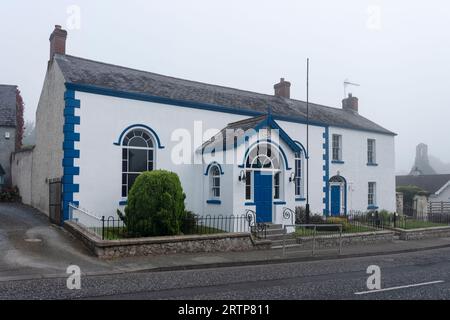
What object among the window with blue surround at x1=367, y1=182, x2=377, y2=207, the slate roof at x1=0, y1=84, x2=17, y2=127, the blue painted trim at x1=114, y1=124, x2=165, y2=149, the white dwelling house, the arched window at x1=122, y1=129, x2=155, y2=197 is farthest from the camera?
the slate roof at x1=0, y1=84, x2=17, y2=127

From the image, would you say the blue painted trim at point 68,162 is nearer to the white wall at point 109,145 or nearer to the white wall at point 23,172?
the white wall at point 109,145

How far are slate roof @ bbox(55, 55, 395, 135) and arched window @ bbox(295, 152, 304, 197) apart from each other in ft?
7.32

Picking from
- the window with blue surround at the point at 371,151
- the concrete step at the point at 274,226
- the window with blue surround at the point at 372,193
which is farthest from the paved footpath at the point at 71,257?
the window with blue surround at the point at 371,151

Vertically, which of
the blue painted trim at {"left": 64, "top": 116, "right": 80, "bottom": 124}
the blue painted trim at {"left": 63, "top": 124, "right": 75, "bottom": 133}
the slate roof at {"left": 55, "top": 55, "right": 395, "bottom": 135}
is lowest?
the blue painted trim at {"left": 63, "top": 124, "right": 75, "bottom": 133}

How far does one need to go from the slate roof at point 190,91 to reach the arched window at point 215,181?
3.56m

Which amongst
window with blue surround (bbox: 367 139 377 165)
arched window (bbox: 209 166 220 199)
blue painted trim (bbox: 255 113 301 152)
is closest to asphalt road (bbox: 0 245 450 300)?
arched window (bbox: 209 166 220 199)

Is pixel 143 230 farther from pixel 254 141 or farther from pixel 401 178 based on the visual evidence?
pixel 401 178

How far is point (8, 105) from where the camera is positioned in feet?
98.1

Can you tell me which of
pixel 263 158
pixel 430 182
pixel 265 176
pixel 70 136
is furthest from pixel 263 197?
pixel 430 182

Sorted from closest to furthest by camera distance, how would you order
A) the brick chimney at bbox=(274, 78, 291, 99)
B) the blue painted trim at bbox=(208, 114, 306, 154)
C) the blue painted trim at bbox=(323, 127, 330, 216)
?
the blue painted trim at bbox=(208, 114, 306, 154) → the blue painted trim at bbox=(323, 127, 330, 216) → the brick chimney at bbox=(274, 78, 291, 99)

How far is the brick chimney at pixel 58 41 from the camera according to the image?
1886cm

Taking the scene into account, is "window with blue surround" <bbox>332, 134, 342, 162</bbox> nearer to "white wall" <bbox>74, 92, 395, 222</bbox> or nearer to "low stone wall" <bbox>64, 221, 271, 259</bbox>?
"white wall" <bbox>74, 92, 395, 222</bbox>

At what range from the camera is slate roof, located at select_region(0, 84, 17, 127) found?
28647 millimetres
